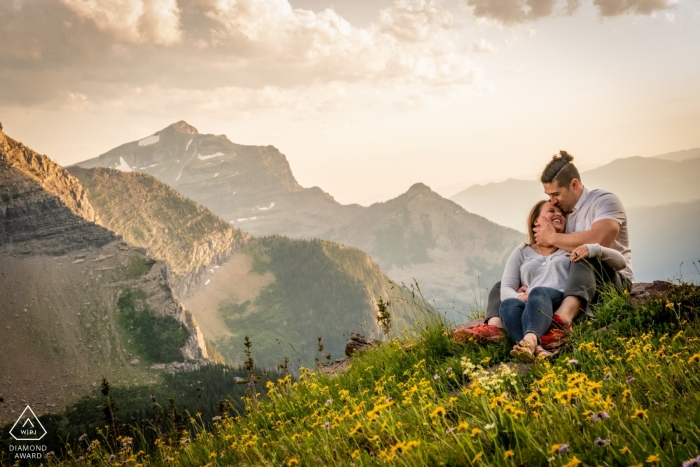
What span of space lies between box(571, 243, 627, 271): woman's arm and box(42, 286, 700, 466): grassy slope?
607 mm

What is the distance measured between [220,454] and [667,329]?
5951mm

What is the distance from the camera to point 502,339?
7379 mm

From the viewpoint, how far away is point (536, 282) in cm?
802

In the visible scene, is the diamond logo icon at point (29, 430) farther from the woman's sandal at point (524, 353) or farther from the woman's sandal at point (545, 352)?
the woman's sandal at point (545, 352)

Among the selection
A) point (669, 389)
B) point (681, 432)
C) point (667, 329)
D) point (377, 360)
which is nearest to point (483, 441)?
point (681, 432)

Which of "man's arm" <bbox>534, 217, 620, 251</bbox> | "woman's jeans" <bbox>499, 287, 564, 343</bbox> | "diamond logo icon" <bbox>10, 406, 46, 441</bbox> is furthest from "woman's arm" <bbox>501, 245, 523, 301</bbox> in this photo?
"diamond logo icon" <bbox>10, 406, 46, 441</bbox>

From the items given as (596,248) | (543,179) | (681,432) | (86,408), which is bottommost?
(86,408)

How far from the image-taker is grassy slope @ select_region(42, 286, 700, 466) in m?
2.73

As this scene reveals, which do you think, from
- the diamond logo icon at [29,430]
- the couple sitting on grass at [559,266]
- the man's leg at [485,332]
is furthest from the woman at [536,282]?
the diamond logo icon at [29,430]

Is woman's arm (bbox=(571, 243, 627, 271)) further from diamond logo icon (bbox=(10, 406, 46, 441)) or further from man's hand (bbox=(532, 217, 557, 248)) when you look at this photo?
diamond logo icon (bbox=(10, 406, 46, 441))

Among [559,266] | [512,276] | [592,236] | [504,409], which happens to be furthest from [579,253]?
[504,409]

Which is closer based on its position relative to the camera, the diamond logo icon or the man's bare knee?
the man's bare knee

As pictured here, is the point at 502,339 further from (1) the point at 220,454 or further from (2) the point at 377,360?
(1) the point at 220,454

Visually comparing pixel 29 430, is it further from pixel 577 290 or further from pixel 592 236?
pixel 592 236
